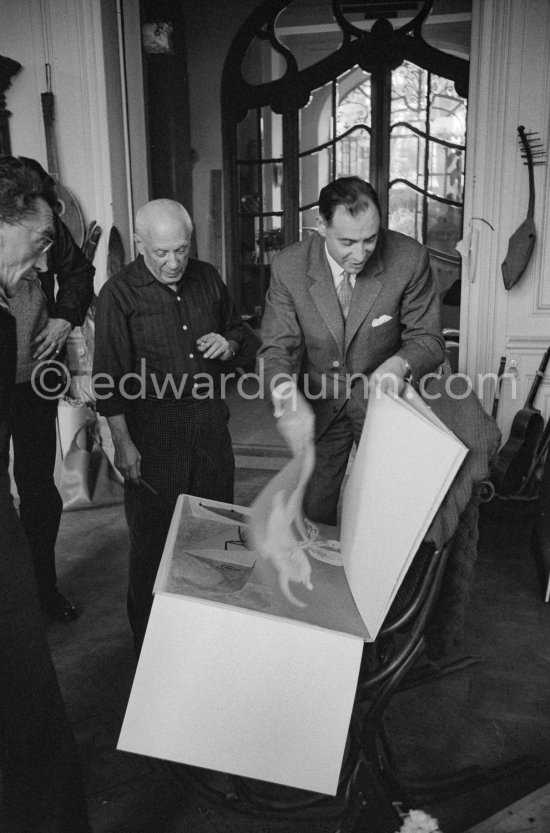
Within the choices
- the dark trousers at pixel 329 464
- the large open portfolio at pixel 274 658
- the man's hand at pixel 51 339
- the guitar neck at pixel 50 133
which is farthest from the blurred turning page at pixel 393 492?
the guitar neck at pixel 50 133

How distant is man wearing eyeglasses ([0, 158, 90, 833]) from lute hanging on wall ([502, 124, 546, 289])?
2998 millimetres

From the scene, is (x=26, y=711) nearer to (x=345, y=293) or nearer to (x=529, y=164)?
(x=345, y=293)

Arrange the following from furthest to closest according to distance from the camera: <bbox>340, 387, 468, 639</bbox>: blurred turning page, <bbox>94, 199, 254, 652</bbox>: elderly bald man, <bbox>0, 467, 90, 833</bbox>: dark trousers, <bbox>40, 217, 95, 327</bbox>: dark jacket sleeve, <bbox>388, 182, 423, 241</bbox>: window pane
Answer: <bbox>388, 182, 423, 241</bbox>: window pane, <bbox>40, 217, 95, 327</bbox>: dark jacket sleeve, <bbox>94, 199, 254, 652</bbox>: elderly bald man, <bbox>0, 467, 90, 833</bbox>: dark trousers, <bbox>340, 387, 468, 639</bbox>: blurred turning page

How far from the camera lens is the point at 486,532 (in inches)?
146

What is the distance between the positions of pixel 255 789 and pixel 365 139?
198 inches

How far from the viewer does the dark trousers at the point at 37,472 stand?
2.50m

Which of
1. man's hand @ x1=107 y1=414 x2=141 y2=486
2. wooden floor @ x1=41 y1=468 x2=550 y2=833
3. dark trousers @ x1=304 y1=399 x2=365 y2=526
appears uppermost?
man's hand @ x1=107 y1=414 x2=141 y2=486

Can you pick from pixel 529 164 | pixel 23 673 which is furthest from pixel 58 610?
pixel 529 164

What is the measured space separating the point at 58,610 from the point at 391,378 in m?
1.68

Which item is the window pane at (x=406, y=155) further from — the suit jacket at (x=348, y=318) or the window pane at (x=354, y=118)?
the suit jacket at (x=348, y=318)

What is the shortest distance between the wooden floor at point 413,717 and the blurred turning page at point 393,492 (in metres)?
0.52

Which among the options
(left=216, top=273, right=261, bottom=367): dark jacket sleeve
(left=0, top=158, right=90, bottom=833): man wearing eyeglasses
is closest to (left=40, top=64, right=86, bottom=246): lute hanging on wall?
(left=216, top=273, right=261, bottom=367): dark jacket sleeve

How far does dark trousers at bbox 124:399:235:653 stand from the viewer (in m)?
2.35

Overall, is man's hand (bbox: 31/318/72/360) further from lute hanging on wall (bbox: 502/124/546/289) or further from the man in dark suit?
lute hanging on wall (bbox: 502/124/546/289)
